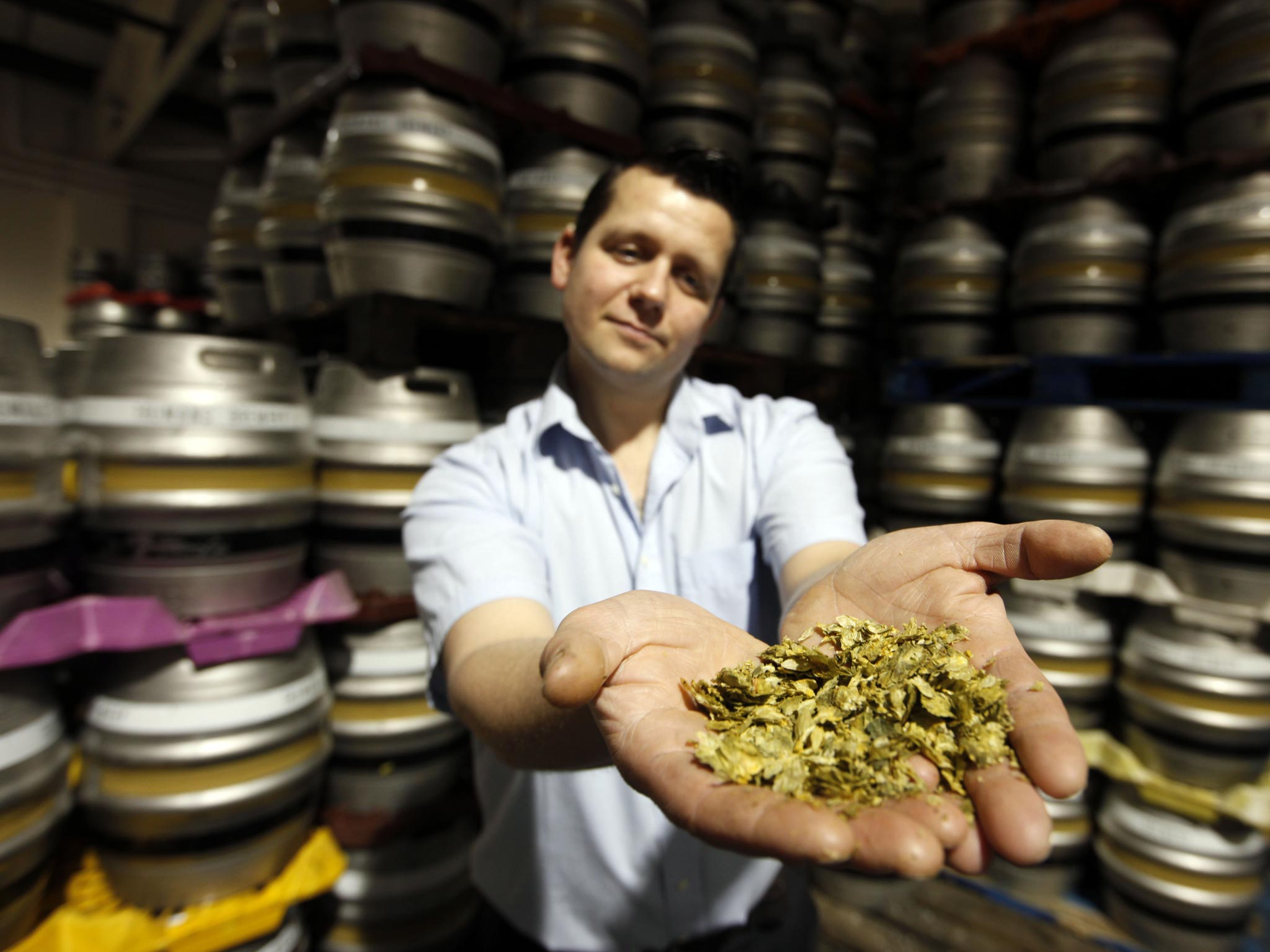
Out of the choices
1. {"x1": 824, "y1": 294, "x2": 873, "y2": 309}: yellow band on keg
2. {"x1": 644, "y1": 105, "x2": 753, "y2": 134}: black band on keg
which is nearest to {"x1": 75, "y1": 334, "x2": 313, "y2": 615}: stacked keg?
Result: {"x1": 644, "y1": 105, "x2": 753, "y2": 134}: black band on keg

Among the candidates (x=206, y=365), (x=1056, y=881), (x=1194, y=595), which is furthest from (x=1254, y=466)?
(x=206, y=365)

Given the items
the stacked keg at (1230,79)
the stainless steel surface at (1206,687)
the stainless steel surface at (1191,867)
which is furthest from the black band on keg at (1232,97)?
the stainless steel surface at (1191,867)

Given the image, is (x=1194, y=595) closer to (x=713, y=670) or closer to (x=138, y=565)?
(x=713, y=670)

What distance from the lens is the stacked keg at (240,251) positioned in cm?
266

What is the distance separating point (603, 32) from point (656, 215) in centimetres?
145

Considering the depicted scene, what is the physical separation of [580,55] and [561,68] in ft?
0.27

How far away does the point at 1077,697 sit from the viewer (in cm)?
256

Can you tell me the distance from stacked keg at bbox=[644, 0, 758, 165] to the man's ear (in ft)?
4.49

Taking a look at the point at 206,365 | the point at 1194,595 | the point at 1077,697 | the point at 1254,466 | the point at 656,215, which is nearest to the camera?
the point at 656,215

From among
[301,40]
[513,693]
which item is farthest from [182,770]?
[301,40]

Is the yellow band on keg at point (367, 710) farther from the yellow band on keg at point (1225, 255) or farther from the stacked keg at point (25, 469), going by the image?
the yellow band on keg at point (1225, 255)

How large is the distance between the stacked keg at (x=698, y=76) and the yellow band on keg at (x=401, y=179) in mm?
1104

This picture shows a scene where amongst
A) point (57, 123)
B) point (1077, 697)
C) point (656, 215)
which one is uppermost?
point (57, 123)

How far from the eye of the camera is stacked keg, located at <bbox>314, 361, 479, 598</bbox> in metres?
1.93
